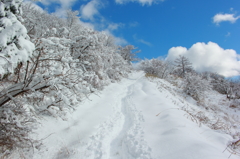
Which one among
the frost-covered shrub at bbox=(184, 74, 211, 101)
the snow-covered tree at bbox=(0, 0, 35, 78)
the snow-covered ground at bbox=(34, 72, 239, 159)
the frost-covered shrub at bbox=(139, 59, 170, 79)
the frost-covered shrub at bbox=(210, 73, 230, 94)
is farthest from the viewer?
the frost-covered shrub at bbox=(139, 59, 170, 79)

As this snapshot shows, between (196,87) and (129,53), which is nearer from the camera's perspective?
(196,87)

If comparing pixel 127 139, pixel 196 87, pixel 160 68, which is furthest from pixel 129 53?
pixel 127 139

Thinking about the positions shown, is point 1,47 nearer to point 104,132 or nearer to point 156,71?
point 104,132

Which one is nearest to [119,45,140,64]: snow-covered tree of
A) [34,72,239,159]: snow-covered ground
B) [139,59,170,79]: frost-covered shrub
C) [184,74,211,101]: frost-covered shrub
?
[139,59,170,79]: frost-covered shrub

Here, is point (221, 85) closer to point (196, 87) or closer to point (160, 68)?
point (160, 68)

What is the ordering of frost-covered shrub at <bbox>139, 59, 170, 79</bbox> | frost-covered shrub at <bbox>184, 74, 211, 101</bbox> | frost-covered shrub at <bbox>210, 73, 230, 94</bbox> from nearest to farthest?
frost-covered shrub at <bbox>184, 74, 211, 101</bbox>
frost-covered shrub at <bbox>210, 73, 230, 94</bbox>
frost-covered shrub at <bbox>139, 59, 170, 79</bbox>

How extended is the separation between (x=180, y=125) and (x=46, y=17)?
2679cm

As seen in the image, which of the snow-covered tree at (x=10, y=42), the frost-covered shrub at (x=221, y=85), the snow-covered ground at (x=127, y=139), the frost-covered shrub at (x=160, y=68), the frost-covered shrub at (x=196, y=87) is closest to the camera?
the snow-covered tree at (x=10, y=42)

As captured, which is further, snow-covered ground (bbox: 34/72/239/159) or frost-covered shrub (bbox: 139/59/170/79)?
frost-covered shrub (bbox: 139/59/170/79)

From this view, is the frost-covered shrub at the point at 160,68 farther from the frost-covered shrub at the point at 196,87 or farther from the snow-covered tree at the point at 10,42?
the snow-covered tree at the point at 10,42

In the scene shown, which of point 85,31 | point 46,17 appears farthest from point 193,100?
point 46,17

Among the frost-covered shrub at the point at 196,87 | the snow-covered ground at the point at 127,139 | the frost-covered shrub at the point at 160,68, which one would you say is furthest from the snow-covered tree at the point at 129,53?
the snow-covered ground at the point at 127,139

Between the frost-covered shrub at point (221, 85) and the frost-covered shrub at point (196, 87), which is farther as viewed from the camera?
the frost-covered shrub at point (221, 85)

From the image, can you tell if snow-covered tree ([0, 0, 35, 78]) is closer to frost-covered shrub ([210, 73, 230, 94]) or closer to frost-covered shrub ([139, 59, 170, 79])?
frost-covered shrub ([210, 73, 230, 94])
